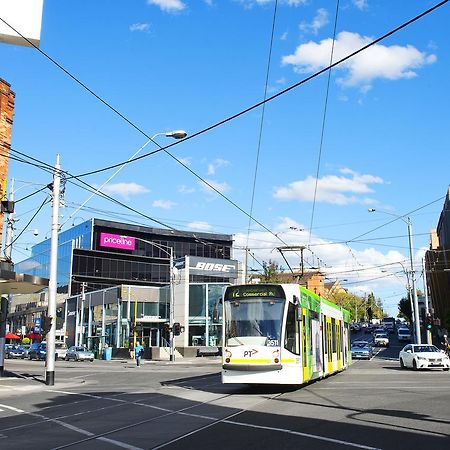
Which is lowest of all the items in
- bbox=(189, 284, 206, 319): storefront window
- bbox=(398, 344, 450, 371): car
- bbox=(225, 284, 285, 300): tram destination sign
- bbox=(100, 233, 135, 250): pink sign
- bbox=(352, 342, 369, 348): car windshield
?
bbox=(398, 344, 450, 371): car

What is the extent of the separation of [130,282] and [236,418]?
7950 centimetres

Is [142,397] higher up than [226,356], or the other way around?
[226,356]

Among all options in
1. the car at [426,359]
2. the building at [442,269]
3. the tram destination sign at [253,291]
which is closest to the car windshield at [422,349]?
the car at [426,359]

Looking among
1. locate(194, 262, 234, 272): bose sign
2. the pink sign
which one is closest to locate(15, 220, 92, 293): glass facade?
the pink sign

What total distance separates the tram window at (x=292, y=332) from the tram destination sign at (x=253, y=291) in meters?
0.57

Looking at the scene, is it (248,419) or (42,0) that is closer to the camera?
(248,419)

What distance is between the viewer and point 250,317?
1744 cm

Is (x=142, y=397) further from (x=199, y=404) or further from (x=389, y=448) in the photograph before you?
(x=389, y=448)

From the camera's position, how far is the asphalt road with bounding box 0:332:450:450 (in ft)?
30.4

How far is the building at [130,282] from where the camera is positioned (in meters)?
62.3

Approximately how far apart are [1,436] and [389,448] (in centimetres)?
674

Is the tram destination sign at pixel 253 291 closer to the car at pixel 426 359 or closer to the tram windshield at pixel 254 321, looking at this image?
the tram windshield at pixel 254 321

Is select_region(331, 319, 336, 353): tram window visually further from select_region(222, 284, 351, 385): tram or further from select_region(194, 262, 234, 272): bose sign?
select_region(194, 262, 234, 272): bose sign

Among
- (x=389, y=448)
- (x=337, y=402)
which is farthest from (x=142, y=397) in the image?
(x=389, y=448)
